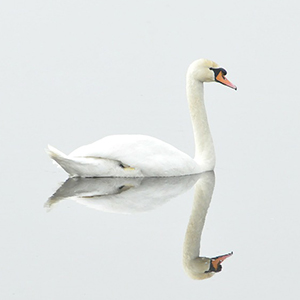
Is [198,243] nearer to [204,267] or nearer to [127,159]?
[204,267]

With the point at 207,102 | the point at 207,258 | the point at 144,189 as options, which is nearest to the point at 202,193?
the point at 144,189

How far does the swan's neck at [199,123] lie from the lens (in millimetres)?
12734

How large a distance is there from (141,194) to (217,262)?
6.69 ft

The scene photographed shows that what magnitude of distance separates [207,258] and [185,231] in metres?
0.76

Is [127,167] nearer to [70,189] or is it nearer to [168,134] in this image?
[70,189]

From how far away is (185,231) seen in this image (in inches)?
408

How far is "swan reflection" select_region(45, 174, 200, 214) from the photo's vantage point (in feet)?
35.9

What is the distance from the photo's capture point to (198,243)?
1003 cm

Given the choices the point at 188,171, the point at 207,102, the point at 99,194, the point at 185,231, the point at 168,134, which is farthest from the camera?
the point at 207,102

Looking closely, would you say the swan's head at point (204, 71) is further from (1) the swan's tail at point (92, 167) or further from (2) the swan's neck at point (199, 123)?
(1) the swan's tail at point (92, 167)

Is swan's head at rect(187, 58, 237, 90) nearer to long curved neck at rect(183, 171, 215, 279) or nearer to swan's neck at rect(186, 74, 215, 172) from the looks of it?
swan's neck at rect(186, 74, 215, 172)

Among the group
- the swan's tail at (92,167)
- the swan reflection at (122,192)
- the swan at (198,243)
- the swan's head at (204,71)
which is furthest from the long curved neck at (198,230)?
the swan's head at (204,71)

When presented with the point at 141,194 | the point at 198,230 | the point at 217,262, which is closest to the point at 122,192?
the point at 141,194

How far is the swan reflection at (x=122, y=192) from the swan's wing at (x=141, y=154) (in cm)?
11
